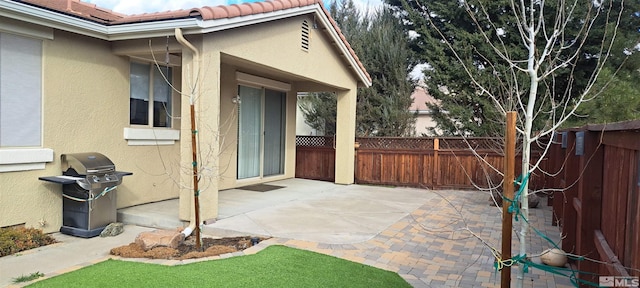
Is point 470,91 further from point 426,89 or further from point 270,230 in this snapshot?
point 270,230

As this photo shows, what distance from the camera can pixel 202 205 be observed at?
7.07 metres

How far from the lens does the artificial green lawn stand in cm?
457

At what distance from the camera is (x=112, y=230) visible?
6.80m

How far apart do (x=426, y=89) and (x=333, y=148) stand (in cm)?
497

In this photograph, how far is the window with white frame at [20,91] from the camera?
242 inches

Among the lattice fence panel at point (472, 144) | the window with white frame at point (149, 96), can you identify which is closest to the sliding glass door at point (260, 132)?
the window with white frame at point (149, 96)

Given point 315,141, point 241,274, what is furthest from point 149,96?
point 315,141

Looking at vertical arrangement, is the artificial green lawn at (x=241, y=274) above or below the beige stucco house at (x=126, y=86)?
below

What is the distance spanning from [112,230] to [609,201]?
21.8ft

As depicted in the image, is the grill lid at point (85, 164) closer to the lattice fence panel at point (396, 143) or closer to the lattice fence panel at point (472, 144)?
the lattice fence panel at point (396, 143)

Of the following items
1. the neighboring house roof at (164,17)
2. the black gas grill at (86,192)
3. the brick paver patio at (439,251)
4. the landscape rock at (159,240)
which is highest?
the neighboring house roof at (164,17)

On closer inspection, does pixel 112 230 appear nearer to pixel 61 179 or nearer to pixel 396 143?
pixel 61 179

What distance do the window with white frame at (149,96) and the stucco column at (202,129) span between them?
1443mm

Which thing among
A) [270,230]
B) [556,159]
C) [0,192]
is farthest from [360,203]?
[0,192]
